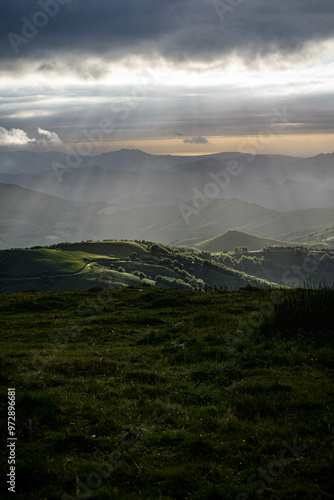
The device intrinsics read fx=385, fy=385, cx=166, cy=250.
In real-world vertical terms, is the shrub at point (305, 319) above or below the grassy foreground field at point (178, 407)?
above

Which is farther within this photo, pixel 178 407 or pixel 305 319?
pixel 305 319

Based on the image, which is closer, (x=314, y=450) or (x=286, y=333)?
(x=314, y=450)

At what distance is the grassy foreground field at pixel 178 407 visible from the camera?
785 cm

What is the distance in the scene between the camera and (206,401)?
38.1 ft

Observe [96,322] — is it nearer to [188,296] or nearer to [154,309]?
[154,309]

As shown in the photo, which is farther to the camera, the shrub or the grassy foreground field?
the shrub

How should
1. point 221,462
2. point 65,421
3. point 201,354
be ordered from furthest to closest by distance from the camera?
point 201,354 < point 65,421 < point 221,462

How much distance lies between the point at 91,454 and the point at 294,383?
671 centimetres

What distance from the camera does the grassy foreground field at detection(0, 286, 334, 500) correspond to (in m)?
7.85

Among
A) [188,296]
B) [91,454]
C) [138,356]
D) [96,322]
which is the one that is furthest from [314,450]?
[188,296]

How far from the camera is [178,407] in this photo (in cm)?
1121

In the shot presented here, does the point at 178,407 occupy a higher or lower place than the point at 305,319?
lower

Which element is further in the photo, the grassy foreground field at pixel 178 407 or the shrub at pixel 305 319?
the shrub at pixel 305 319

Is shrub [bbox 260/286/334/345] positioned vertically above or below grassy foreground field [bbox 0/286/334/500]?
above
